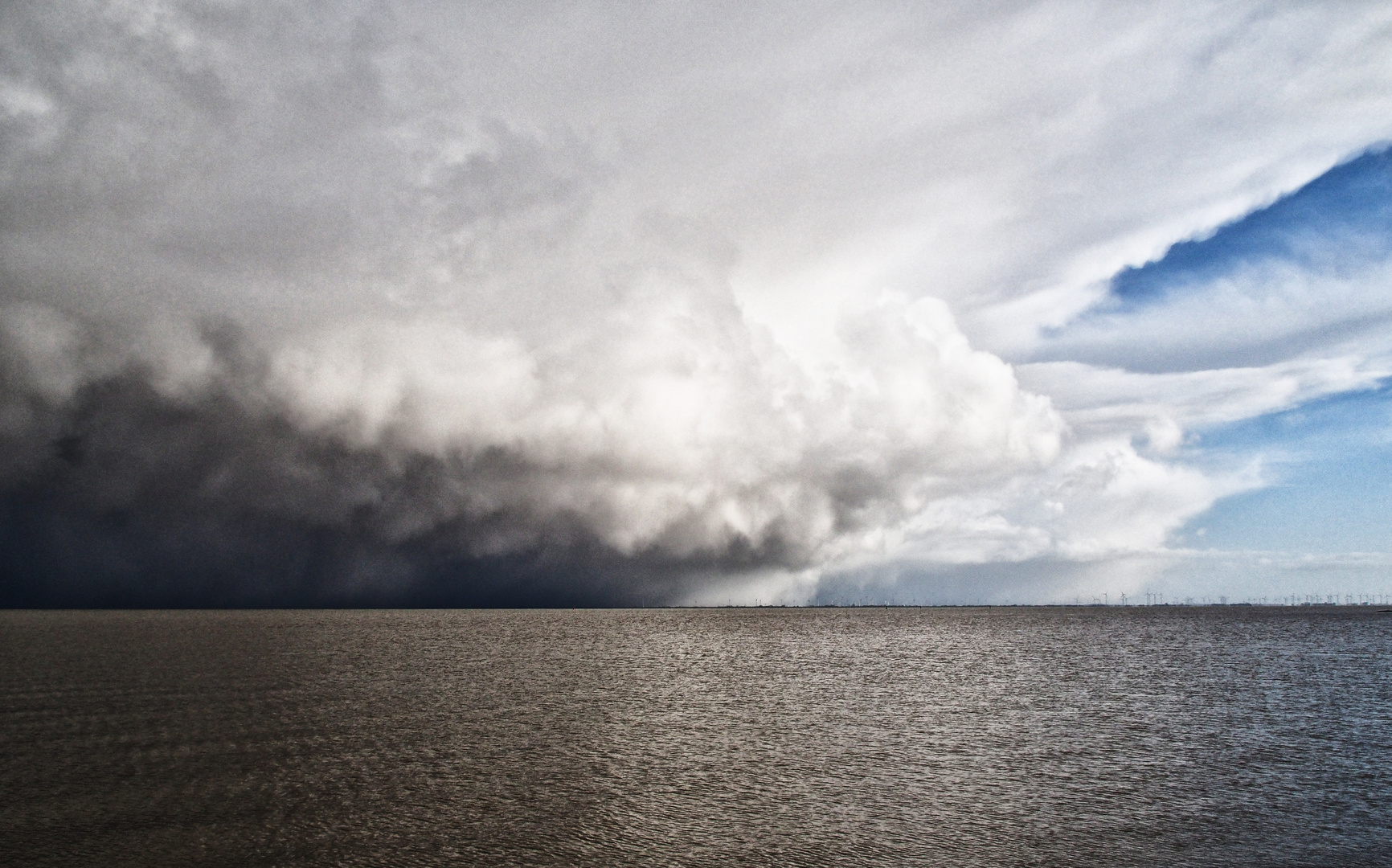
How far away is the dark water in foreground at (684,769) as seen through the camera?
2812 centimetres

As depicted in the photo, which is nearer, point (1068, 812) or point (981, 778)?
point (1068, 812)

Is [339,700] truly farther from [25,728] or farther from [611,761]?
[611,761]

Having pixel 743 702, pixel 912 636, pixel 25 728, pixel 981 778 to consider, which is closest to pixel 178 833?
pixel 25 728

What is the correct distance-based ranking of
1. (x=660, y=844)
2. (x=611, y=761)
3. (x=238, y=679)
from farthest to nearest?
(x=238, y=679)
(x=611, y=761)
(x=660, y=844)

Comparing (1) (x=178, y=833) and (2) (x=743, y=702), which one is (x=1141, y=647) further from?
(1) (x=178, y=833)

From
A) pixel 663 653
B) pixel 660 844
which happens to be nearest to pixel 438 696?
pixel 660 844

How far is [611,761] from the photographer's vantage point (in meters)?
41.6

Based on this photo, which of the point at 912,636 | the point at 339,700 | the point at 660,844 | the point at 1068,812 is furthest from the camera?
the point at 912,636

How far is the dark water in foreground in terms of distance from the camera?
28125 mm

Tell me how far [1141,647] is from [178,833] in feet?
501

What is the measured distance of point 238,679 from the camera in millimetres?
74625

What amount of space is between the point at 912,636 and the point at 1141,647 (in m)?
50.9

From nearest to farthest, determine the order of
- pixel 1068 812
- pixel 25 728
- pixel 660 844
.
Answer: pixel 660 844, pixel 1068 812, pixel 25 728

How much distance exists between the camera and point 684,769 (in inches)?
1576
